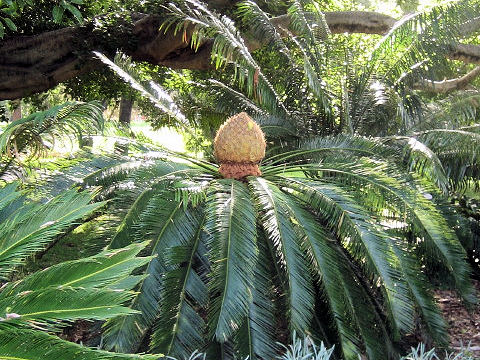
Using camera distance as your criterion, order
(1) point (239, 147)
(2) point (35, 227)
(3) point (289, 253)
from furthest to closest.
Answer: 1. (1) point (239, 147)
2. (3) point (289, 253)
3. (2) point (35, 227)

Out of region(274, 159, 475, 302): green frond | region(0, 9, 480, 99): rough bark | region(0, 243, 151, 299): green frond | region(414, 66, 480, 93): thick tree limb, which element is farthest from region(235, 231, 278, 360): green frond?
region(414, 66, 480, 93): thick tree limb

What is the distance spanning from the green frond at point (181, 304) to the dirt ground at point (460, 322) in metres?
2.41

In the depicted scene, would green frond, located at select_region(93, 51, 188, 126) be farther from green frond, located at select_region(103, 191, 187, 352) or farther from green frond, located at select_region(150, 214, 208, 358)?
green frond, located at select_region(150, 214, 208, 358)

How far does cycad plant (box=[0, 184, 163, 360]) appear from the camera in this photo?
1.87 m

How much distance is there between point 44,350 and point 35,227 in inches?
28.0

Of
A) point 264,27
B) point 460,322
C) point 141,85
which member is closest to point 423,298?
point 460,322

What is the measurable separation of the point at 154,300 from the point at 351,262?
1815 mm

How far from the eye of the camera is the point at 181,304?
160 inches

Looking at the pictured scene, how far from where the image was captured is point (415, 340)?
17.1 feet

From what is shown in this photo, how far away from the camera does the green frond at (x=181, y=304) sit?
389cm

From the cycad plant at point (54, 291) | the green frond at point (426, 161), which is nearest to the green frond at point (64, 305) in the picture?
the cycad plant at point (54, 291)

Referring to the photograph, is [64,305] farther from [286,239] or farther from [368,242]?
[368,242]

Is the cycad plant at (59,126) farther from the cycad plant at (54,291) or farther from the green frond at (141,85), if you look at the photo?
the cycad plant at (54,291)

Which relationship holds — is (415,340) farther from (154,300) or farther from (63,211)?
(63,211)
